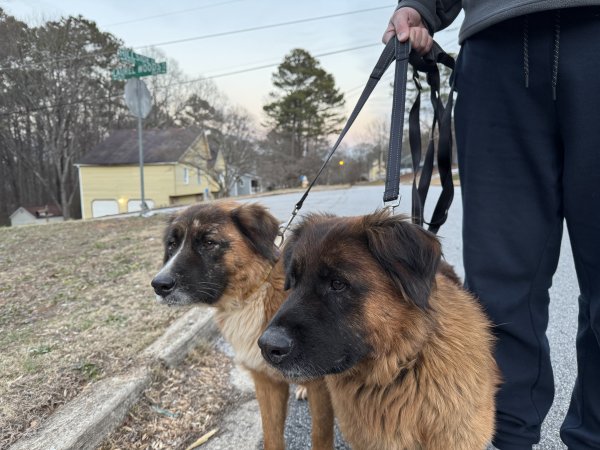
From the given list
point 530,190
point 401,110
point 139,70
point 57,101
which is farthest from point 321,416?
point 57,101

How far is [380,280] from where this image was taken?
175cm

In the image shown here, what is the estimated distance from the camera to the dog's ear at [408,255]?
1.68 metres

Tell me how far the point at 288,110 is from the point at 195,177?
1595 cm

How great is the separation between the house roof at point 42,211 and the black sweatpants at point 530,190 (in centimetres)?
4861

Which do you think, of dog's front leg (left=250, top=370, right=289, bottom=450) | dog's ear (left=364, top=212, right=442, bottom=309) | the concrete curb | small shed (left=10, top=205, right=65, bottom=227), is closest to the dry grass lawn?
the concrete curb

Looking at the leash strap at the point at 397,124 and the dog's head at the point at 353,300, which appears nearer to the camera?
the dog's head at the point at 353,300

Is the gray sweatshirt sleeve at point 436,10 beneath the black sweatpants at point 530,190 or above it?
above

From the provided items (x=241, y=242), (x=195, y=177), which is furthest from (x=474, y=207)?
(x=195, y=177)

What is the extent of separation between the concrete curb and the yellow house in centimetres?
3469

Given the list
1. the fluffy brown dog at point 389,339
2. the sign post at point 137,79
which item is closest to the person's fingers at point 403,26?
the fluffy brown dog at point 389,339

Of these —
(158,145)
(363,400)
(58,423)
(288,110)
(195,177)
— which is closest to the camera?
(363,400)

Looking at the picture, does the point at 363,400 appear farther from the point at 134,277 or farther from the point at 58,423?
the point at 134,277

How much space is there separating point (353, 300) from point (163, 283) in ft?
4.75

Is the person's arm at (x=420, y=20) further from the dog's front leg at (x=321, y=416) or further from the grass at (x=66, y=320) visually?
the grass at (x=66, y=320)
